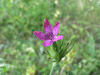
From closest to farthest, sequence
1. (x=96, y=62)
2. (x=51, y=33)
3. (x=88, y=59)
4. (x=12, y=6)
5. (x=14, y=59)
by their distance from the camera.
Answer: (x=51, y=33)
(x=96, y=62)
(x=88, y=59)
(x=14, y=59)
(x=12, y=6)

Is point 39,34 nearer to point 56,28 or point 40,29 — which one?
point 56,28

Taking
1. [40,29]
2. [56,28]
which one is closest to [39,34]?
[56,28]

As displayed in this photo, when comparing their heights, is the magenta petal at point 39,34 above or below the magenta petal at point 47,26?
below

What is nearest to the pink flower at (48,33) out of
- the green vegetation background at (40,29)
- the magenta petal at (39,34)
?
the magenta petal at (39,34)

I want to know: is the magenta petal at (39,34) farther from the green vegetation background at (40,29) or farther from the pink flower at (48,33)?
the green vegetation background at (40,29)

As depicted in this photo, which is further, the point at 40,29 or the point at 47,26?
the point at 40,29

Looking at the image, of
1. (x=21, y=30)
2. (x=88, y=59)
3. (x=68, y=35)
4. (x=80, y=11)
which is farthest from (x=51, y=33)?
(x=80, y=11)

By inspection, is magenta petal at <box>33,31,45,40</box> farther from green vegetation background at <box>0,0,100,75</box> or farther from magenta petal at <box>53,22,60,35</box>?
green vegetation background at <box>0,0,100,75</box>

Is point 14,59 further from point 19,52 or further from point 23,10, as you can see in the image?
point 23,10
